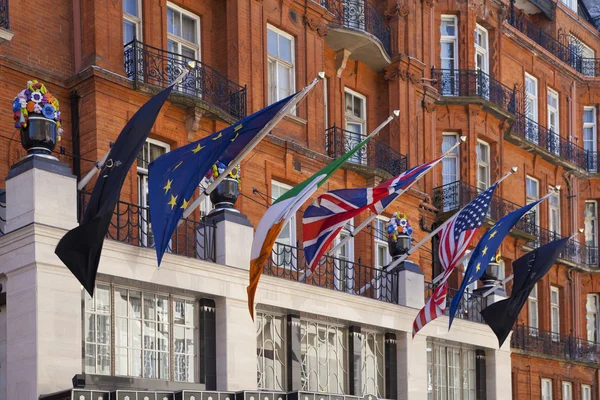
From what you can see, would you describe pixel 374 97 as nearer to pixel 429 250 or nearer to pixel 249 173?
pixel 429 250

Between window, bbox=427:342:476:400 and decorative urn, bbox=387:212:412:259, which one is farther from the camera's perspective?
window, bbox=427:342:476:400

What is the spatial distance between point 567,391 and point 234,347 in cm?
2153

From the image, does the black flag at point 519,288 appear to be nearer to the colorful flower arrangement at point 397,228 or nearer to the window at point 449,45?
the colorful flower arrangement at point 397,228

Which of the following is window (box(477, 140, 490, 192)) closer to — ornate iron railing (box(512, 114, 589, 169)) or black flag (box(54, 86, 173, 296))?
ornate iron railing (box(512, 114, 589, 169))

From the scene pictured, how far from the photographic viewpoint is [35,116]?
22594 mm

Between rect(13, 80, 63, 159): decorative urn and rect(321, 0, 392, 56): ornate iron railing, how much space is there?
13.3m

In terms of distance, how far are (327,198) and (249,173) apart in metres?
3.97

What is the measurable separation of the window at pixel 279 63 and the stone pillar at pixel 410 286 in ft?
17.3

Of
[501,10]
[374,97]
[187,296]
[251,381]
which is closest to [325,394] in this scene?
[251,381]

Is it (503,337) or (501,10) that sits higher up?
(501,10)

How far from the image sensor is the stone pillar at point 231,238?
1016 inches

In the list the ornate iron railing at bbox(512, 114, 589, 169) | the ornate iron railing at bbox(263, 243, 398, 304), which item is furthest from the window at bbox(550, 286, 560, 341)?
the ornate iron railing at bbox(263, 243, 398, 304)

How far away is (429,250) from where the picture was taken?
3741cm

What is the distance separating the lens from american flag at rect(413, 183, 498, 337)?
2906cm
